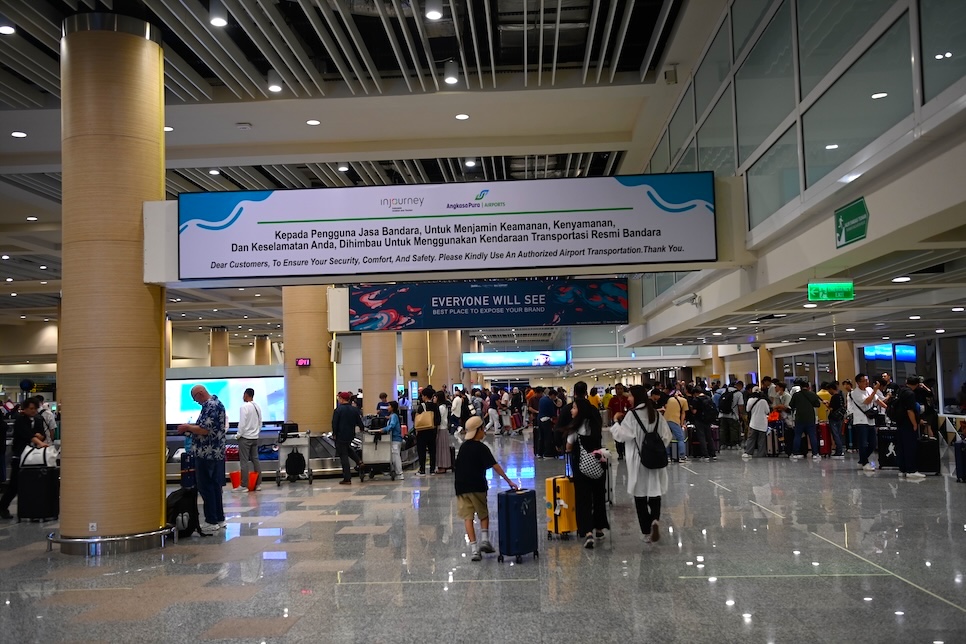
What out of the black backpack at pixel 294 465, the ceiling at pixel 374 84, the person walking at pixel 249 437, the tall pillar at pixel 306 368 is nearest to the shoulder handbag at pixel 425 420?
the black backpack at pixel 294 465

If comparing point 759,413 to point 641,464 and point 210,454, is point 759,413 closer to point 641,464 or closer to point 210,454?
point 641,464

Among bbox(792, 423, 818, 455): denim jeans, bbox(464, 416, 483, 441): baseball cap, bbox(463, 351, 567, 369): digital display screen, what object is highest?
bbox(463, 351, 567, 369): digital display screen

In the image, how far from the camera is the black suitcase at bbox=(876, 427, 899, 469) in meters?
14.6

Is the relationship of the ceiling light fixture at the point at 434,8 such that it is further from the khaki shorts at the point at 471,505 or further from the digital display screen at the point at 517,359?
the digital display screen at the point at 517,359

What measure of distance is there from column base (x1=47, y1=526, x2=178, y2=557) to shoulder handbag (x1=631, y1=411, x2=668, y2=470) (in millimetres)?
5041

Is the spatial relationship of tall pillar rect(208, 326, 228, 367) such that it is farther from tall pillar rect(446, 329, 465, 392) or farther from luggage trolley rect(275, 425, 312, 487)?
luggage trolley rect(275, 425, 312, 487)

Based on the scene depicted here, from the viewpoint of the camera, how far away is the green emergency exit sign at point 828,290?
938 cm

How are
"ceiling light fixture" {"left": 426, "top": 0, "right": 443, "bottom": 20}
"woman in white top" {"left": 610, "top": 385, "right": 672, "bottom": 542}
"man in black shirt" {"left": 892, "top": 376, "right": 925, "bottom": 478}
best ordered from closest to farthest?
"woman in white top" {"left": 610, "top": 385, "right": 672, "bottom": 542} < "ceiling light fixture" {"left": 426, "top": 0, "right": 443, "bottom": 20} < "man in black shirt" {"left": 892, "top": 376, "right": 925, "bottom": 478}

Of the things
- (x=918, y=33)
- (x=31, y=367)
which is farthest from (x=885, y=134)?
(x=31, y=367)

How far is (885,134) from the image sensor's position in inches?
247

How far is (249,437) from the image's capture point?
14422mm

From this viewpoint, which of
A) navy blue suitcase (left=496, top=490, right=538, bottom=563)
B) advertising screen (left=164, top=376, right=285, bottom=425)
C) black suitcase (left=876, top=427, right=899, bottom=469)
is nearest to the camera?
navy blue suitcase (left=496, top=490, right=538, bottom=563)

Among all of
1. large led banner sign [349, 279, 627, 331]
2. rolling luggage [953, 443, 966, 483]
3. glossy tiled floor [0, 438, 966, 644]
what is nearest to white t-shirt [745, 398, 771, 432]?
large led banner sign [349, 279, 627, 331]

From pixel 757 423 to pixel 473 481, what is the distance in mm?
11040
